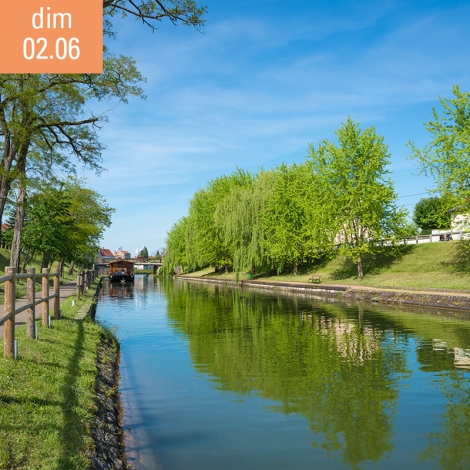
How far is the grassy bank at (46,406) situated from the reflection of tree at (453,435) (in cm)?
436

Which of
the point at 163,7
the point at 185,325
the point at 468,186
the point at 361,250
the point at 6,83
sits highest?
the point at 163,7

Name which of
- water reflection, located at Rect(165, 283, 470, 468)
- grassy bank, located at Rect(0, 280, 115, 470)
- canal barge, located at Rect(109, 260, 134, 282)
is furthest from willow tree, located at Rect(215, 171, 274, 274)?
grassy bank, located at Rect(0, 280, 115, 470)

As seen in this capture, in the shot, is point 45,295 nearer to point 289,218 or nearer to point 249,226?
point 289,218

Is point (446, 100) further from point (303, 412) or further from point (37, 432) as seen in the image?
point (37, 432)

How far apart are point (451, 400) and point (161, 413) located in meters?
5.03

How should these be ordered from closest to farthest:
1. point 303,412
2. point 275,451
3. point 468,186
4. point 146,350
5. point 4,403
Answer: point 4,403 → point 275,451 → point 303,412 → point 146,350 → point 468,186

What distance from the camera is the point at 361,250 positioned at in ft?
132

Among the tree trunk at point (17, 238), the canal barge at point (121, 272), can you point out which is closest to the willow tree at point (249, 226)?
the canal barge at point (121, 272)

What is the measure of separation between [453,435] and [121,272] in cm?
6953

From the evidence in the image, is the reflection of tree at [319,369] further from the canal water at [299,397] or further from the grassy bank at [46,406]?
the grassy bank at [46,406]

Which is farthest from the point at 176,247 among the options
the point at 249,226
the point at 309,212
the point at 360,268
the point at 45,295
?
the point at 45,295

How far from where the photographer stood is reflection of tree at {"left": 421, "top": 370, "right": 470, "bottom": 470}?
21.2ft

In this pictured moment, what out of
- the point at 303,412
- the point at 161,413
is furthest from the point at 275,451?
the point at 161,413

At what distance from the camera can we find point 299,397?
30.7 feet
